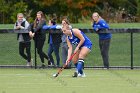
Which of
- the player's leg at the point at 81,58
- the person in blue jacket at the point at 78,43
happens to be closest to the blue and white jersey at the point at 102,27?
the person in blue jacket at the point at 78,43

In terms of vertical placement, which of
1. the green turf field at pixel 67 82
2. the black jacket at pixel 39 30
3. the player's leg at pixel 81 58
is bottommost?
the green turf field at pixel 67 82

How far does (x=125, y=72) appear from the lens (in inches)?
793

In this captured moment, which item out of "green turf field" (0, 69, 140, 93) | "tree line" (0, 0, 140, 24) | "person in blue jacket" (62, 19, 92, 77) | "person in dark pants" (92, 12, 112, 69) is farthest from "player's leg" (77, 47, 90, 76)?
"tree line" (0, 0, 140, 24)

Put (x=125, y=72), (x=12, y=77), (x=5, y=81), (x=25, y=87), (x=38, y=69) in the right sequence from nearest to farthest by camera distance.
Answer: (x=25, y=87)
(x=5, y=81)
(x=12, y=77)
(x=125, y=72)
(x=38, y=69)

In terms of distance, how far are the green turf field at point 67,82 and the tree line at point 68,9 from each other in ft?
76.1

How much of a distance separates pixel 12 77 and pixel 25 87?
10.3 feet

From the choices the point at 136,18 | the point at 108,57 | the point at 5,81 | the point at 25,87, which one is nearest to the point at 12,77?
the point at 5,81

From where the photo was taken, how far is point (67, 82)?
16203mm

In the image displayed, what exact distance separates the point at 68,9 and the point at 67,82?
3023cm

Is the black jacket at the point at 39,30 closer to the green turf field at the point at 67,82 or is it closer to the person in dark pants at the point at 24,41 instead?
the person in dark pants at the point at 24,41

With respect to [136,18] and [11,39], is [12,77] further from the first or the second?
[136,18]

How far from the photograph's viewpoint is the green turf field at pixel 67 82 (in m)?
14.2

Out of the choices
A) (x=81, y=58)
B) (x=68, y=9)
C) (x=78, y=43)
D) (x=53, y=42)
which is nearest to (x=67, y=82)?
(x=81, y=58)

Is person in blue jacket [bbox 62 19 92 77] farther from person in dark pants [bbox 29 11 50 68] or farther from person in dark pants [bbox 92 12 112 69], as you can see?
person in dark pants [bbox 29 11 50 68]
